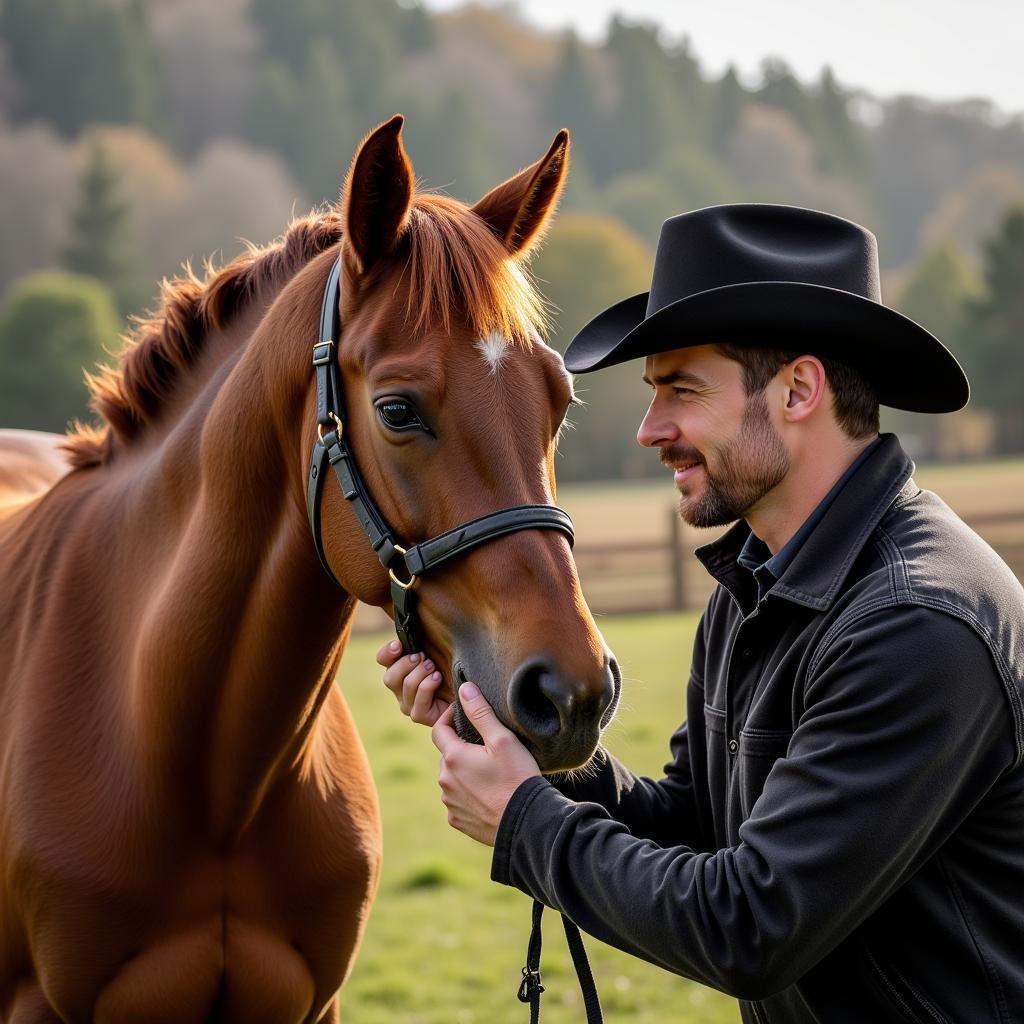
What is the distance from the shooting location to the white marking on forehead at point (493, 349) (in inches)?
92.1

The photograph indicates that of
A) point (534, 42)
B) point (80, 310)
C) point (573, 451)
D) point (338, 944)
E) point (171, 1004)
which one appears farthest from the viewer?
point (534, 42)

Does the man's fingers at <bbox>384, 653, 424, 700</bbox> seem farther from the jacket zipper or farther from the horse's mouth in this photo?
the jacket zipper

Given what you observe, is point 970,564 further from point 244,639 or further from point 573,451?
point 573,451

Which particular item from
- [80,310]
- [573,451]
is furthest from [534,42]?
[80,310]

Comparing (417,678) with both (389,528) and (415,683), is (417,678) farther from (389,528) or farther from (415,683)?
(389,528)

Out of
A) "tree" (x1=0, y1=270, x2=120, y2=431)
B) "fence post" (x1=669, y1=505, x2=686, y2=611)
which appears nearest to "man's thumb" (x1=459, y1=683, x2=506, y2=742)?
"fence post" (x1=669, y1=505, x2=686, y2=611)

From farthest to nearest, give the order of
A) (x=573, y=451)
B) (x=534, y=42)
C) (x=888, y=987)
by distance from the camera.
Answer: (x=534, y=42) < (x=573, y=451) < (x=888, y=987)

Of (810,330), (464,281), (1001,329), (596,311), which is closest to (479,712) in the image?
(464,281)

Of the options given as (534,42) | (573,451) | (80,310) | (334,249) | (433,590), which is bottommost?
(573,451)

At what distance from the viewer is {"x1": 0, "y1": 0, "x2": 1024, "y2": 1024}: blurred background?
8039 millimetres

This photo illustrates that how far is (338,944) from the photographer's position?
2.95 meters

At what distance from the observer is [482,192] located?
307 ft

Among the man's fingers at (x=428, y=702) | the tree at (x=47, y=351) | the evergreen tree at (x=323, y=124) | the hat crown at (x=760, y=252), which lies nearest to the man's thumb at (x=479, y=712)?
the man's fingers at (x=428, y=702)

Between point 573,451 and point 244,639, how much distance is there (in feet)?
169
